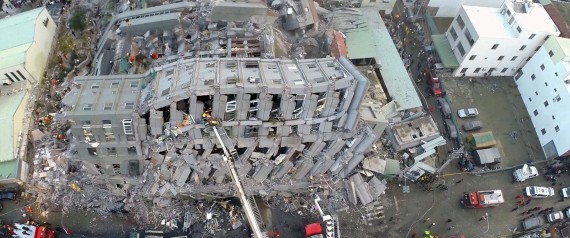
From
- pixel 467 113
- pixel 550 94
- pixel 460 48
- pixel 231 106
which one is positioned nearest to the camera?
pixel 231 106

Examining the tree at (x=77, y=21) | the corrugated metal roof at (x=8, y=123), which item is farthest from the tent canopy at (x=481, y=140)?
the corrugated metal roof at (x=8, y=123)

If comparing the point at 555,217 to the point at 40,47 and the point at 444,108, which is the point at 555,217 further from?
the point at 40,47

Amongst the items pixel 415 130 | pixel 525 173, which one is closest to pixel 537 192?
pixel 525 173

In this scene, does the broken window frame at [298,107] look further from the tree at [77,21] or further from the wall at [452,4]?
the tree at [77,21]

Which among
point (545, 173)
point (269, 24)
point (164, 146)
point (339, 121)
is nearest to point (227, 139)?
point (164, 146)

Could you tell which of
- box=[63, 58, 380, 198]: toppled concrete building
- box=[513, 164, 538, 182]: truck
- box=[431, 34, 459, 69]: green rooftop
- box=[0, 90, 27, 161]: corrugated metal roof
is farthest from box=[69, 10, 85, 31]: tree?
box=[513, 164, 538, 182]: truck

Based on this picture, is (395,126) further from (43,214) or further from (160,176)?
(43,214)
